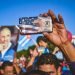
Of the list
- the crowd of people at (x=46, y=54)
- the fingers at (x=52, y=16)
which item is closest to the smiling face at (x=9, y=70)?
the crowd of people at (x=46, y=54)

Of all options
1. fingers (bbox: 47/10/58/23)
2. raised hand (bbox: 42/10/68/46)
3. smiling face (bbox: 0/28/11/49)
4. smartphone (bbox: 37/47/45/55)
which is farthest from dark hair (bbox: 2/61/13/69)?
fingers (bbox: 47/10/58/23)

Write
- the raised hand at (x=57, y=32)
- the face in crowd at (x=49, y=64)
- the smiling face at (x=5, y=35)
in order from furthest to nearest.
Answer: the smiling face at (x=5, y=35)
the raised hand at (x=57, y=32)
the face in crowd at (x=49, y=64)

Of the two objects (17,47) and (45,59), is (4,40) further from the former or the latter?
(45,59)

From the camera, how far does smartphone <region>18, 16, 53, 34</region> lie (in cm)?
275

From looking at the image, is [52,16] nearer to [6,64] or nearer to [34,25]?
[34,25]

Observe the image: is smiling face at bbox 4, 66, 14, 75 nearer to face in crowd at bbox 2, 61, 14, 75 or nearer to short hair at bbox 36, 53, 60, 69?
face in crowd at bbox 2, 61, 14, 75

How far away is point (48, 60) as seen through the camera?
256 centimetres

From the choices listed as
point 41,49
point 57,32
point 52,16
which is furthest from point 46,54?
point 52,16

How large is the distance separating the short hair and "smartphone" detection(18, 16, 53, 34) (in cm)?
24

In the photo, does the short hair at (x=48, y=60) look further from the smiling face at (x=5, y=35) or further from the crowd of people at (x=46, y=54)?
the smiling face at (x=5, y=35)

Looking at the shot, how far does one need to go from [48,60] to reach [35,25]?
0.39m

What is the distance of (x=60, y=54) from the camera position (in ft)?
8.80

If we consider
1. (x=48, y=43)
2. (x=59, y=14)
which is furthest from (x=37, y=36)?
(x=59, y=14)

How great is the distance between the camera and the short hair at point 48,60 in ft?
8.40
